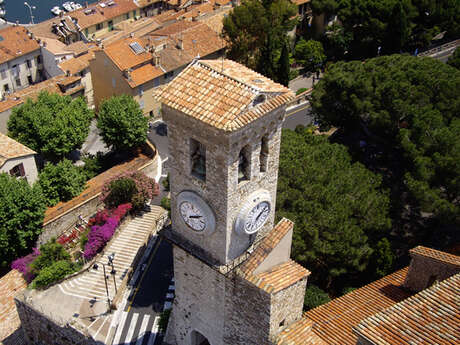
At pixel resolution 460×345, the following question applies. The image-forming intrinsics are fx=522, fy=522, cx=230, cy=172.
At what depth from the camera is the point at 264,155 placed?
24.9 meters

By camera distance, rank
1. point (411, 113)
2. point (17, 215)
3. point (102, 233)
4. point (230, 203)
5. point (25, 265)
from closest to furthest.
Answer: point (230, 203) < point (411, 113) < point (102, 233) < point (17, 215) < point (25, 265)

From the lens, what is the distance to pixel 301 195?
3797 centimetres

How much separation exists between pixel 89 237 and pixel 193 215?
2099 centimetres

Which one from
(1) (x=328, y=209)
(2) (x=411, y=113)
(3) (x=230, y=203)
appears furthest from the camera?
(2) (x=411, y=113)

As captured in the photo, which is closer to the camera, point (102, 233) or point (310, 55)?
point (102, 233)

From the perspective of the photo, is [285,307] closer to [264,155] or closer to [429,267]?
[264,155]

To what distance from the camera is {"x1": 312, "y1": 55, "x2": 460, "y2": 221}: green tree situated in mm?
39250

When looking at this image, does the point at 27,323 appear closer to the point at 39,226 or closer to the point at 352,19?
the point at 39,226

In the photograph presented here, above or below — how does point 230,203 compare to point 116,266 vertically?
above

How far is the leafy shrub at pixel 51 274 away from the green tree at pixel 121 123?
16.4 meters

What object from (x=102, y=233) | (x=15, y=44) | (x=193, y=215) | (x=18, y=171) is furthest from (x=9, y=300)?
(x=15, y=44)

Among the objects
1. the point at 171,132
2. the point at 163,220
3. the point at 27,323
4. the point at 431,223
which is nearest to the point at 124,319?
the point at 27,323

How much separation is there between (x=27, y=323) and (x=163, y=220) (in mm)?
13953

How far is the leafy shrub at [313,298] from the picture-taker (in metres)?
36.2
